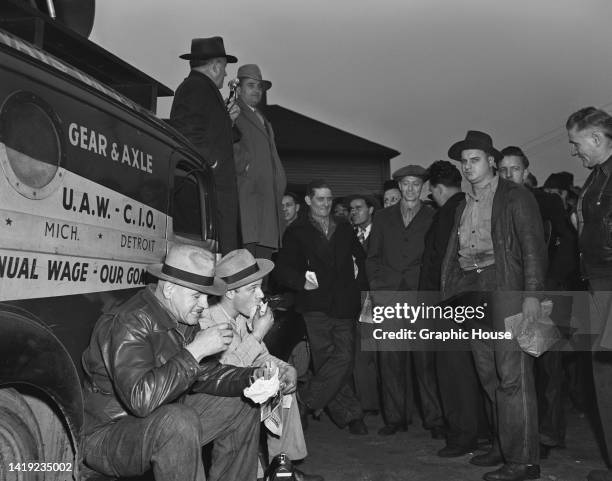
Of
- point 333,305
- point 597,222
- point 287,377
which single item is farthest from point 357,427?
point 597,222

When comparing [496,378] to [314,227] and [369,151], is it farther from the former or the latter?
[369,151]

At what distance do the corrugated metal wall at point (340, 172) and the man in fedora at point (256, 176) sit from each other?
811 inches

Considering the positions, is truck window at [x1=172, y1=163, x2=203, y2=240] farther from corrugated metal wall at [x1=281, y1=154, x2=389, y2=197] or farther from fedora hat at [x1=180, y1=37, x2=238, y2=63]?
corrugated metal wall at [x1=281, y1=154, x2=389, y2=197]

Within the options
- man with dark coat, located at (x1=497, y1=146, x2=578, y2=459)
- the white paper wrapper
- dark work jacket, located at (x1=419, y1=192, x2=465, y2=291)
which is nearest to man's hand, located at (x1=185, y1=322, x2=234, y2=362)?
the white paper wrapper

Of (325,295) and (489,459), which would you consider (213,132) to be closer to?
(325,295)

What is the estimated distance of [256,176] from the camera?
597 cm

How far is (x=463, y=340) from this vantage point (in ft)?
18.4

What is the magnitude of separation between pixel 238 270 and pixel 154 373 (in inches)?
47.8

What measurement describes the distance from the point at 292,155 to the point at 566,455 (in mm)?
22344

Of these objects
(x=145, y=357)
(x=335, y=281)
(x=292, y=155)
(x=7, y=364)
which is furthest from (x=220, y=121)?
(x=292, y=155)

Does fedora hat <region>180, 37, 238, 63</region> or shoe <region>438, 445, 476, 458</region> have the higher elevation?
fedora hat <region>180, 37, 238, 63</region>

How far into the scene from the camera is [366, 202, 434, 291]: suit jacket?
6.54m

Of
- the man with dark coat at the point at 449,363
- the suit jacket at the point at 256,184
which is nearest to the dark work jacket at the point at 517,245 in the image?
the man with dark coat at the point at 449,363

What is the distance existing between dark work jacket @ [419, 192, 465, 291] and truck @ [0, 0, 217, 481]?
2.86 metres
